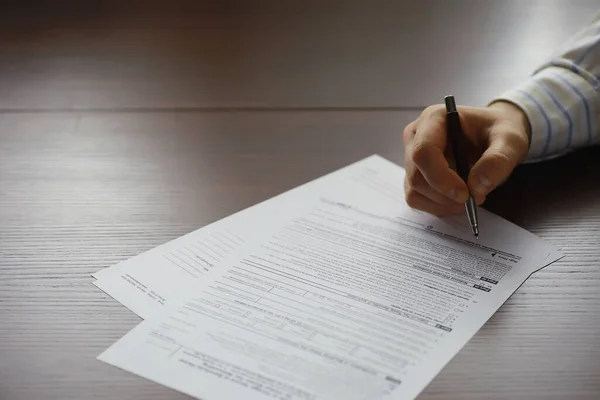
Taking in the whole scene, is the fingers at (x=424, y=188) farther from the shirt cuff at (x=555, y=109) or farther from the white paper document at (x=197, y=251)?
the shirt cuff at (x=555, y=109)

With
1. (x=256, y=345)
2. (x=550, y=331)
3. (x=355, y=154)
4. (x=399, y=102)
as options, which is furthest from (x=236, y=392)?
(x=399, y=102)

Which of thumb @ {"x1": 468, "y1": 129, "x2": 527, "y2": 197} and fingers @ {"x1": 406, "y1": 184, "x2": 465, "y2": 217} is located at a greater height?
thumb @ {"x1": 468, "y1": 129, "x2": 527, "y2": 197}

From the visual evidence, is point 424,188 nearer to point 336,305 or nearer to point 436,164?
point 436,164

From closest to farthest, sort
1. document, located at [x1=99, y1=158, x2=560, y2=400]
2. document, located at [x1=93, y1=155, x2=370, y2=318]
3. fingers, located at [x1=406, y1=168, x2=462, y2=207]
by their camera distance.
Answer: document, located at [x1=99, y1=158, x2=560, y2=400]
document, located at [x1=93, y1=155, x2=370, y2=318]
fingers, located at [x1=406, y1=168, x2=462, y2=207]

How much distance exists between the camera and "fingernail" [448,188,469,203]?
2.67 feet

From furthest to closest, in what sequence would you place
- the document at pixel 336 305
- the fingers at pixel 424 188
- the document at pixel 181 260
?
1. the fingers at pixel 424 188
2. the document at pixel 181 260
3. the document at pixel 336 305

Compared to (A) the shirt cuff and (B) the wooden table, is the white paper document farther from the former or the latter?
(A) the shirt cuff

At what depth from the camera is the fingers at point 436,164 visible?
0.82 m

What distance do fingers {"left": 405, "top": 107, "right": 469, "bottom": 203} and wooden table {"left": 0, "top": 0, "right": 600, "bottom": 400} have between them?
7 cm

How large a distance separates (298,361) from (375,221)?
25cm

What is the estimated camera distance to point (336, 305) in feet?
2.31

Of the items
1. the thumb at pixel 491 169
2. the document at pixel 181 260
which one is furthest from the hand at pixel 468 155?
the document at pixel 181 260

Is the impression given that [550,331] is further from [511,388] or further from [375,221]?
[375,221]

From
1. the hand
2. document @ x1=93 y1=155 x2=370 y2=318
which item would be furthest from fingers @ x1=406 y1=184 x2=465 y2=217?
document @ x1=93 y1=155 x2=370 y2=318
